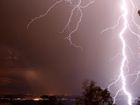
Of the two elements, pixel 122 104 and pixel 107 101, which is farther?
pixel 122 104

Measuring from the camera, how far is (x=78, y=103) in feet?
96.7

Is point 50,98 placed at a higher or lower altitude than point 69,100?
lower

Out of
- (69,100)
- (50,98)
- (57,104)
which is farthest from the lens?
(69,100)

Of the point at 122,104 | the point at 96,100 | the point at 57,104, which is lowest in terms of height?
the point at 96,100

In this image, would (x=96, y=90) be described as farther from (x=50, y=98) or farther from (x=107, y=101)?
(x=50, y=98)

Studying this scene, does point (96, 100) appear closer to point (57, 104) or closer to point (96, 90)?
point (96, 90)

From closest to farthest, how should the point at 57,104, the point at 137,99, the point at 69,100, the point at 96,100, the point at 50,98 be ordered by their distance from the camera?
the point at 96,100, the point at 137,99, the point at 57,104, the point at 50,98, the point at 69,100

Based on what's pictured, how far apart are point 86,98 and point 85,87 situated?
0.75 meters

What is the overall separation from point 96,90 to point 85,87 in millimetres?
738

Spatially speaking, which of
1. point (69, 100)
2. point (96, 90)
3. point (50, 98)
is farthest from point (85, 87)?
point (69, 100)

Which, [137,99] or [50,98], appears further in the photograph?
[50,98]

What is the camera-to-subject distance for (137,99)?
3244 cm

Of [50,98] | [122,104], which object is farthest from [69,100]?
[50,98]

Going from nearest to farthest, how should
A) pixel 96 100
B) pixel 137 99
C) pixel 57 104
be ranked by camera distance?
pixel 96 100 → pixel 137 99 → pixel 57 104
